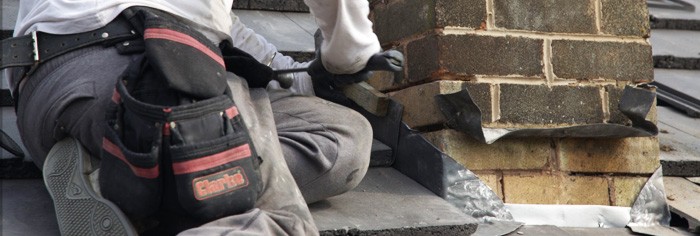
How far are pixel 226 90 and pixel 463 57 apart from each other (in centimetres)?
84

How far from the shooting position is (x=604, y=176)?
270cm

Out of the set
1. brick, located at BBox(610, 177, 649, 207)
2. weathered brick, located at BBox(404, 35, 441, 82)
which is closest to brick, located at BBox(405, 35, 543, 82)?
weathered brick, located at BBox(404, 35, 441, 82)

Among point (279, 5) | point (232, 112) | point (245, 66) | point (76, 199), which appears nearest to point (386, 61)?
point (245, 66)

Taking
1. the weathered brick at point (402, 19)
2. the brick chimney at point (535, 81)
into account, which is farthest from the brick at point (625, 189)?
the weathered brick at point (402, 19)

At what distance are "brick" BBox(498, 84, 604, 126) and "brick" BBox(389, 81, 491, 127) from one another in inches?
2.2

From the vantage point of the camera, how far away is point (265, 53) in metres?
2.69

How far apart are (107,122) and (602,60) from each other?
4.76 ft

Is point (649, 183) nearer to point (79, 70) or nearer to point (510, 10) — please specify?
point (510, 10)

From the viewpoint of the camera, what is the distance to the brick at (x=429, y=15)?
8.35 ft

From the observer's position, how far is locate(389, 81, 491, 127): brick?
8.34ft

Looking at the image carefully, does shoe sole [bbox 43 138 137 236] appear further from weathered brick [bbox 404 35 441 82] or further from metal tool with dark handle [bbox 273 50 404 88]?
weathered brick [bbox 404 35 441 82]

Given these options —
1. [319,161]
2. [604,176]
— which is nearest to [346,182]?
[319,161]

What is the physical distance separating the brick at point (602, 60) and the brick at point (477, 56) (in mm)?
69

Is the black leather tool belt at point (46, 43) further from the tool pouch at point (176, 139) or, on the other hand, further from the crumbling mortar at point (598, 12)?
the crumbling mortar at point (598, 12)
